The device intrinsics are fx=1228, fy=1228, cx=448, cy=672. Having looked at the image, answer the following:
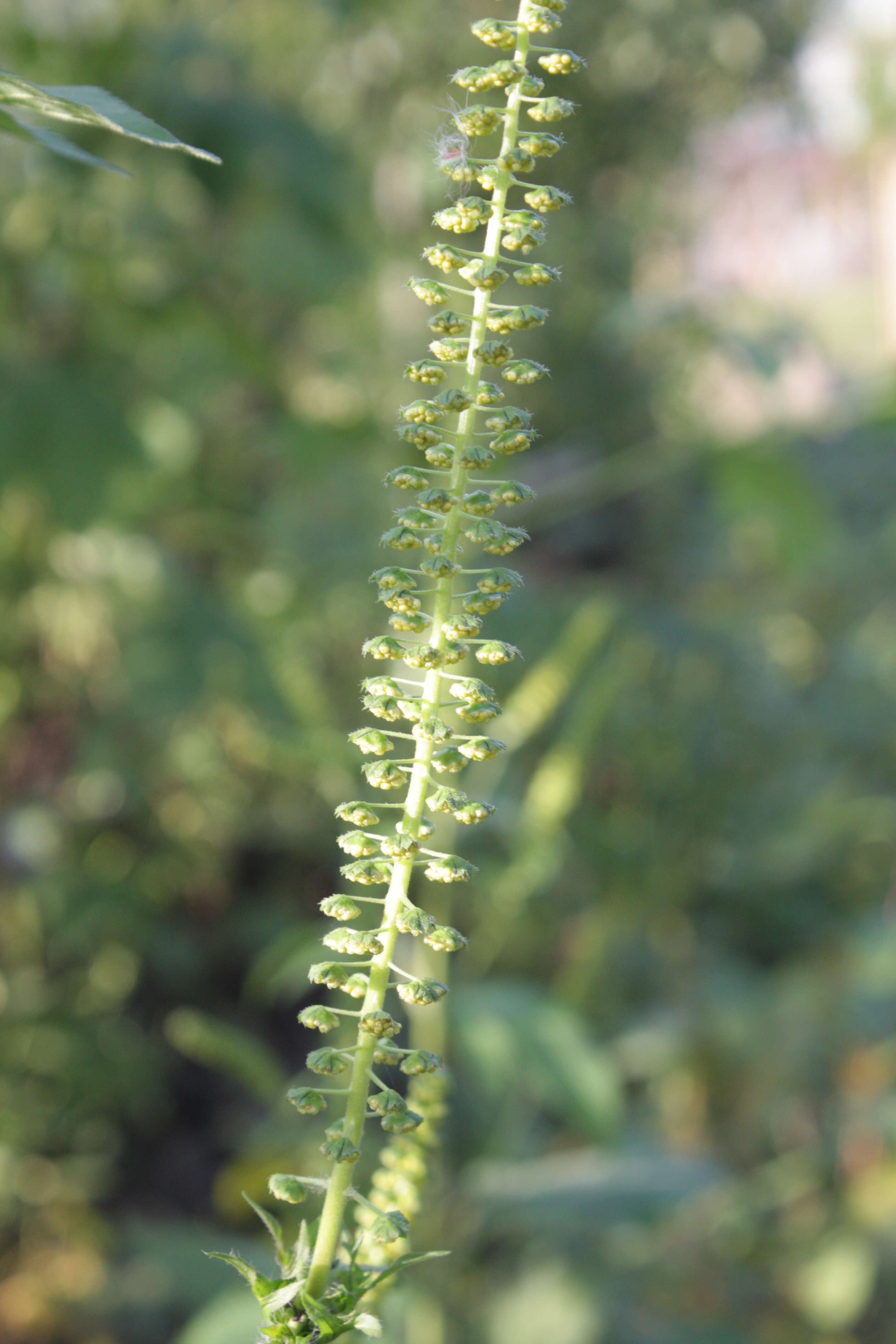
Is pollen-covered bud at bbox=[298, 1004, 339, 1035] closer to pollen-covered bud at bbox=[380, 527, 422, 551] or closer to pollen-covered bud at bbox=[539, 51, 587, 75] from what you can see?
pollen-covered bud at bbox=[380, 527, 422, 551]

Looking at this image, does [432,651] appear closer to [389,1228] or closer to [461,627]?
[461,627]

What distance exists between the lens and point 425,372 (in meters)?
0.30

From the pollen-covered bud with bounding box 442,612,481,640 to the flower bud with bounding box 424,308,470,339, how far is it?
6 cm

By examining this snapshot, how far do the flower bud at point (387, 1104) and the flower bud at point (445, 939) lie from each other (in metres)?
0.03

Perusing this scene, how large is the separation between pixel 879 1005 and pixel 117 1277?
1.49m

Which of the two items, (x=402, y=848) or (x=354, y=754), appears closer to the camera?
(x=402, y=848)

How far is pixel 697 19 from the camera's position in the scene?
3.79m

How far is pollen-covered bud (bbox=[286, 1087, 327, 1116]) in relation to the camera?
282 millimetres

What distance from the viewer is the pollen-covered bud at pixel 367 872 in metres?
0.29

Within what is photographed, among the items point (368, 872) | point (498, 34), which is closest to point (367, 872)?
point (368, 872)

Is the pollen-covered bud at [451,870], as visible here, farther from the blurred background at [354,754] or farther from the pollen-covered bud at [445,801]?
the blurred background at [354,754]

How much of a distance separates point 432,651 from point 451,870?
0.05 metres

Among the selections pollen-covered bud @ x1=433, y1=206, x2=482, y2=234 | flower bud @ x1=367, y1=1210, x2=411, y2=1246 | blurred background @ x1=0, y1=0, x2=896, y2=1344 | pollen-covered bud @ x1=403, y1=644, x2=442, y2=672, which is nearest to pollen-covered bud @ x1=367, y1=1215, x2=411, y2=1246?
flower bud @ x1=367, y1=1210, x2=411, y2=1246

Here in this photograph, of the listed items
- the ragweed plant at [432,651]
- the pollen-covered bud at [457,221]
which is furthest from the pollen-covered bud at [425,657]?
the pollen-covered bud at [457,221]
